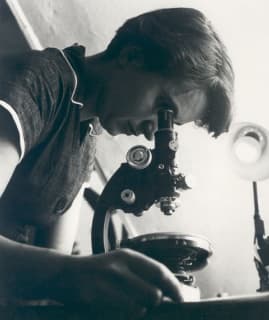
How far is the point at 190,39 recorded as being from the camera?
1074mm

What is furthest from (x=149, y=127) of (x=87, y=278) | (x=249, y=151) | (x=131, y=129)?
(x=87, y=278)

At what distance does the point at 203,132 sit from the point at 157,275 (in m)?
1.77

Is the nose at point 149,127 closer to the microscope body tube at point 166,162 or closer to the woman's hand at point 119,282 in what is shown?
the microscope body tube at point 166,162

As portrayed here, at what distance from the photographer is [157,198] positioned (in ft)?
3.12

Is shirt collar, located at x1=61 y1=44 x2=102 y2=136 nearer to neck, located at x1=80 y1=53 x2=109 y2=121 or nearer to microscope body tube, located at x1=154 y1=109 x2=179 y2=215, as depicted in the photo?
neck, located at x1=80 y1=53 x2=109 y2=121

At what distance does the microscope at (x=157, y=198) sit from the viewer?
32.9 inches

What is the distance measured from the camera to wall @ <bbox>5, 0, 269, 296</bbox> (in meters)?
1.84

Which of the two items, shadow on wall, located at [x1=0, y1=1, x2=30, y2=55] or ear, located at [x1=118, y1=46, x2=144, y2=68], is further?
shadow on wall, located at [x1=0, y1=1, x2=30, y2=55]

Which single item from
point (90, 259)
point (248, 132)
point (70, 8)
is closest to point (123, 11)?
point (70, 8)

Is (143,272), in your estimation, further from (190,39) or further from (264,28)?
(264,28)

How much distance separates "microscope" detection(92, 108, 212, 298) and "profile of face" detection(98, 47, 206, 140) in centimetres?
4

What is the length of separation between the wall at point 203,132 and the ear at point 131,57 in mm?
532

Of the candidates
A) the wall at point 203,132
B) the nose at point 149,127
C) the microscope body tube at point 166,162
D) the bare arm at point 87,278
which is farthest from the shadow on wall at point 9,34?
the bare arm at point 87,278

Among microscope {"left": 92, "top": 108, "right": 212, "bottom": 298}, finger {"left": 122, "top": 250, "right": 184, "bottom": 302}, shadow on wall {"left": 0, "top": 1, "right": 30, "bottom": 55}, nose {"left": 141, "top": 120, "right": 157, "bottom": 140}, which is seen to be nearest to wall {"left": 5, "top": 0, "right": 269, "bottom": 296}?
shadow on wall {"left": 0, "top": 1, "right": 30, "bottom": 55}
